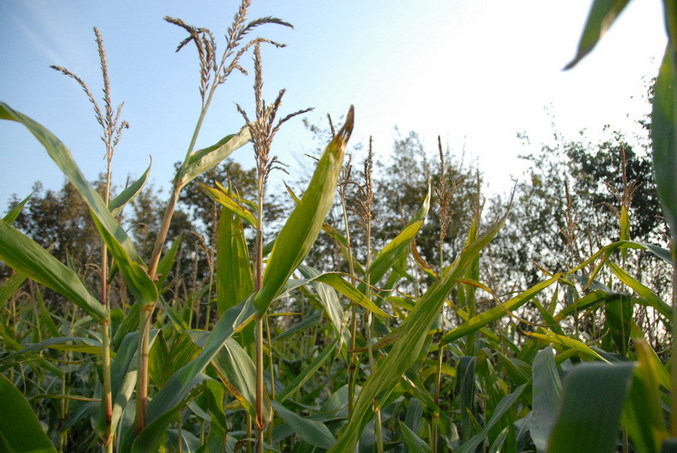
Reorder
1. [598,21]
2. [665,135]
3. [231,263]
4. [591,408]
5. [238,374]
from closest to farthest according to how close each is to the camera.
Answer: [598,21] < [591,408] < [665,135] < [238,374] < [231,263]

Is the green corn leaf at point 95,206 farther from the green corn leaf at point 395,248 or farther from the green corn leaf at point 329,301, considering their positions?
the green corn leaf at point 395,248

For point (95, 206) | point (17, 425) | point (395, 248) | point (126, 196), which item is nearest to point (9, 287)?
point (126, 196)

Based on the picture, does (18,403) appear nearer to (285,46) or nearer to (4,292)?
(4,292)

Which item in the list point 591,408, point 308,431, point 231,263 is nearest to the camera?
point 591,408

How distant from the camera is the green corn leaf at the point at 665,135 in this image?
69 cm

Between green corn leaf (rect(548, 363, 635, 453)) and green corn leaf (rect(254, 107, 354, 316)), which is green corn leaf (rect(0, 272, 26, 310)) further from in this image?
green corn leaf (rect(548, 363, 635, 453))

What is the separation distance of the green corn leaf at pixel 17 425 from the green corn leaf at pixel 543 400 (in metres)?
1.03

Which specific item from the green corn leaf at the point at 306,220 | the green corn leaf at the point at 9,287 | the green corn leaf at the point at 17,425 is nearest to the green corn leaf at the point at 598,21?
the green corn leaf at the point at 306,220

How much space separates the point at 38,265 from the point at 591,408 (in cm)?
107

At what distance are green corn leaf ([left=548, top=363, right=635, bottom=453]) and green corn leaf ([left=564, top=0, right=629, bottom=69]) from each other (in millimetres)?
383

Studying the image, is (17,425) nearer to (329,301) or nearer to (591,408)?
(329,301)

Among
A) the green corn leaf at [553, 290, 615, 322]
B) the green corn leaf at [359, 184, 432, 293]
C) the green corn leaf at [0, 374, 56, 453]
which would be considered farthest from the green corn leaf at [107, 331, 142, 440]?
the green corn leaf at [553, 290, 615, 322]

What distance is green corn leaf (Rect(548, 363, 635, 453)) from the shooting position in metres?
0.58

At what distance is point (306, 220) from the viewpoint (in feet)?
3.38
